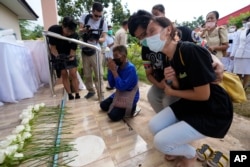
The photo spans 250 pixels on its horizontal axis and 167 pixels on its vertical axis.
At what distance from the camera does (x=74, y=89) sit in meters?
3.10

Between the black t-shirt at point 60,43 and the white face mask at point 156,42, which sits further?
the black t-shirt at point 60,43

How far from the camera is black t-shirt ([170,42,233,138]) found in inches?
44.7

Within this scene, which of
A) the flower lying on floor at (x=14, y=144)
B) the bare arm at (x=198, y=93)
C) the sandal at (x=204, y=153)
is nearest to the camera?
the flower lying on floor at (x=14, y=144)

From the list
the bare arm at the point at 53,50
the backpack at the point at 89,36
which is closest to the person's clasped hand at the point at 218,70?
the backpack at the point at 89,36

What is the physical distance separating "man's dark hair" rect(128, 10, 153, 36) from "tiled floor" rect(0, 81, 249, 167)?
3.37ft

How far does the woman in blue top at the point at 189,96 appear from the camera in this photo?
45.3 inches

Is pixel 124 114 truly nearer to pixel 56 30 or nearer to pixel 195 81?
pixel 195 81

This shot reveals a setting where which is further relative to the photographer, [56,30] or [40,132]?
[56,30]

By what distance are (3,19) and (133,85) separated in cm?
444

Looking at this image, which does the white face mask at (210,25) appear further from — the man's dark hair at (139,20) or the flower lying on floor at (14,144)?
the flower lying on floor at (14,144)

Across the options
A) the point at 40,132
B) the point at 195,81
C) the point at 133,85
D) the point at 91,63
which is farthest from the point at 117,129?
the point at 91,63

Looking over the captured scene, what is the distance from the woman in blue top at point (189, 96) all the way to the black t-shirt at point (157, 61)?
0.39m

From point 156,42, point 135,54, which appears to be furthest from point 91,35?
point 135,54

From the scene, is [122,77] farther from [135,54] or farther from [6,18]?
[6,18]
